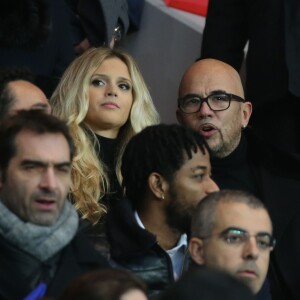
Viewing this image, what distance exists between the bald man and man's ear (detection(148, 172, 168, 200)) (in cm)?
57

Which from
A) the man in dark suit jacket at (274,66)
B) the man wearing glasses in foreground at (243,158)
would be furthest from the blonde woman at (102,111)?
the man in dark suit jacket at (274,66)

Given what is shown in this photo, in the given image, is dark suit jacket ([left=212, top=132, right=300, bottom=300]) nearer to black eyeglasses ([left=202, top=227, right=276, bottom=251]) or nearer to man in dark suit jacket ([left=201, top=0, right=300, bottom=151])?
man in dark suit jacket ([left=201, top=0, right=300, bottom=151])

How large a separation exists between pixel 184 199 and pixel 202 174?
16cm

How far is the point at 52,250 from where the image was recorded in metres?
5.75

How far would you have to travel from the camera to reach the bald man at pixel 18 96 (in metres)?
6.57

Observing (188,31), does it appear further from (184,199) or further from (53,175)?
(53,175)

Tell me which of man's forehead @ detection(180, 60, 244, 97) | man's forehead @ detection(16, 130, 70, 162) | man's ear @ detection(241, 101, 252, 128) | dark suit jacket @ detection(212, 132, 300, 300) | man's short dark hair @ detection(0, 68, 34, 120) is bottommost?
dark suit jacket @ detection(212, 132, 300, 300)

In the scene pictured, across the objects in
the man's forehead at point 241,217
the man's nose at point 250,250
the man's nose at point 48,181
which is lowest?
the man's nose at point 250,250

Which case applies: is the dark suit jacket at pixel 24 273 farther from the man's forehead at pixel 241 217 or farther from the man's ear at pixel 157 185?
the man's ear at pixel 157 185

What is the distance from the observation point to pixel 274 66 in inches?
312

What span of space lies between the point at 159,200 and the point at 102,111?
0.98 meters

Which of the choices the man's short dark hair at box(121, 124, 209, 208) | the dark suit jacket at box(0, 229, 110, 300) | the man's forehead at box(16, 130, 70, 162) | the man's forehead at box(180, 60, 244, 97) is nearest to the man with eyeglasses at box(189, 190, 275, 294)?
the man's short dark hair at box(121, 124, 209, 208)

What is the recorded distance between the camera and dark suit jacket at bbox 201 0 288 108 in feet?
25.9

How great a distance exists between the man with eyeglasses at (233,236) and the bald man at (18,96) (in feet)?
3.04
